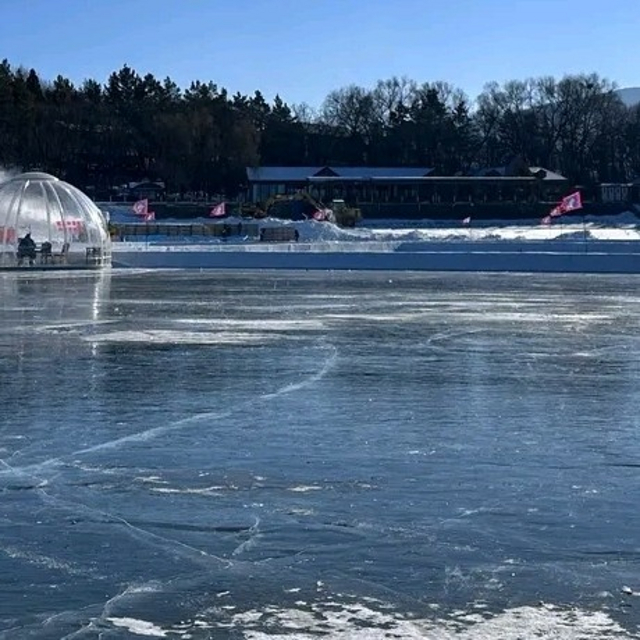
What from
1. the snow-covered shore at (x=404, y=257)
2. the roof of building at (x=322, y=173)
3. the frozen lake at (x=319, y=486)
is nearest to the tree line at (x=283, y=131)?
the roof of building at (x=322, y=173)

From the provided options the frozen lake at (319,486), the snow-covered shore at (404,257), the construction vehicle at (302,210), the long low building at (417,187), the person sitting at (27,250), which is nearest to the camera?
the frozen lake at (319,486)

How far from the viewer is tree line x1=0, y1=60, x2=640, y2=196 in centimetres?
9175

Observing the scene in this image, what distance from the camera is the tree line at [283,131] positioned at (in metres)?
91.8

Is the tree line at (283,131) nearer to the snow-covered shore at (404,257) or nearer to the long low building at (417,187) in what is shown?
the long low building at (417,187)

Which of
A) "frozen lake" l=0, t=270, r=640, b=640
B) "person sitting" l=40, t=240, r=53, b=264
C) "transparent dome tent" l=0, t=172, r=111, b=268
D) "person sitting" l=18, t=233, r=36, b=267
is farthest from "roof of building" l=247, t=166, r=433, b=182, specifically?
"frozen lake" l=0, t=270, r=640, b=640

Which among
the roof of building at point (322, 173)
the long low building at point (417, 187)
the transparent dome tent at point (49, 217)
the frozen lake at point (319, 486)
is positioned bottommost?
the frozen lake at point (319, 486)

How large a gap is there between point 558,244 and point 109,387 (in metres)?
38.4

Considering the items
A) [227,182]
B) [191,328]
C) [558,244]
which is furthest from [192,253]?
[227,182]

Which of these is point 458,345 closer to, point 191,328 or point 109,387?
point 191,328

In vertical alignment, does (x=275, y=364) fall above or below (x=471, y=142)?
below

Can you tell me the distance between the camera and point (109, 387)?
44.1ft

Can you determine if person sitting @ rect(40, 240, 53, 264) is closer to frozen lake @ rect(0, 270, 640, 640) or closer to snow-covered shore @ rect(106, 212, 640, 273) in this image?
snow-covered shore @ rect(106, 212, 640, 273)

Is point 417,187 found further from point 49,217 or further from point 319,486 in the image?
point 319,486

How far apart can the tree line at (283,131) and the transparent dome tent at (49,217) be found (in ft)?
142
